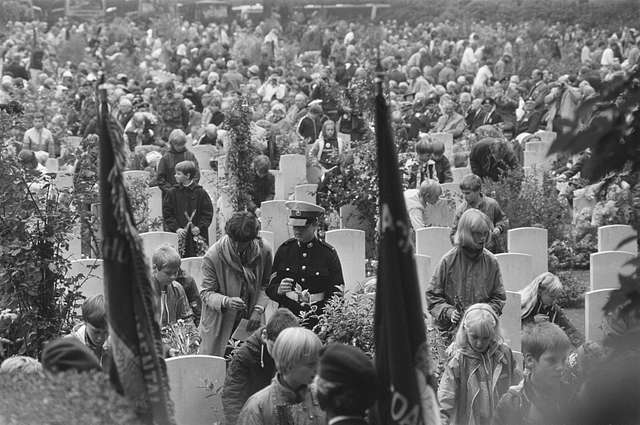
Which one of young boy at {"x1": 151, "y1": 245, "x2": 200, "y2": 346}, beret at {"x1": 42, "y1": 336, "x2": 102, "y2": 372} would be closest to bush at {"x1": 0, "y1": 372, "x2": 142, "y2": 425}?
beret at {"x1": 42, "y1": 336, "x2": 102, "y2": 372}

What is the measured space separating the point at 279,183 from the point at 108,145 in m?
11.5

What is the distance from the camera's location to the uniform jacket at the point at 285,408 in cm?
651

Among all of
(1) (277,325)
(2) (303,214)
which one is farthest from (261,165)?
(1) (277,325)

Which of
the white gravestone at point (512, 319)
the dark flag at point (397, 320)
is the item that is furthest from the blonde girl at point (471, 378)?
the dark flag at point (397, 320)

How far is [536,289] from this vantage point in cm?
1025

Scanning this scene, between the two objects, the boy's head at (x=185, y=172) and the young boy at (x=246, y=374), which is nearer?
the young boy at (x=246, y=374)

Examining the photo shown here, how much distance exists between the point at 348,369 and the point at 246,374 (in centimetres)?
295

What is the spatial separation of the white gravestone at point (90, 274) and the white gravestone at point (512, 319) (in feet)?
9.33

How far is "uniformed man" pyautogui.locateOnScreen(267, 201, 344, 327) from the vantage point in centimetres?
992

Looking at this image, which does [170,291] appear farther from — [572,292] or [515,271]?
[572,292]

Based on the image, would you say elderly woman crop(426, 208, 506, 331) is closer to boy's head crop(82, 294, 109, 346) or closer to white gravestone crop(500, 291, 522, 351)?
white gravestone crop(500, 291, 522, 351)

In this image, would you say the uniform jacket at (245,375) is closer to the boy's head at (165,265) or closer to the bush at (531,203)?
the boy's head at (165,265)

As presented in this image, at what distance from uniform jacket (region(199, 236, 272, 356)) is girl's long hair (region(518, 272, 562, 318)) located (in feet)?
6.02

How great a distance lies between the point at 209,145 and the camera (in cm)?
1878
